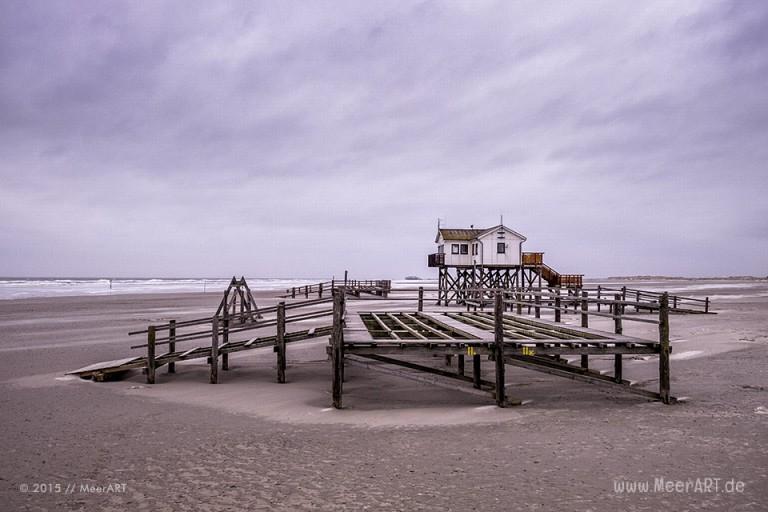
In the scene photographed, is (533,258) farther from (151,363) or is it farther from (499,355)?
(151,363)

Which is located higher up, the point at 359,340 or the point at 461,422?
the point at 359,340

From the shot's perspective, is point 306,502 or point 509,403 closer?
point 306,502

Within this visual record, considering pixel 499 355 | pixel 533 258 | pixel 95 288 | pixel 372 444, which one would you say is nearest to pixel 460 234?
pixel 533 258

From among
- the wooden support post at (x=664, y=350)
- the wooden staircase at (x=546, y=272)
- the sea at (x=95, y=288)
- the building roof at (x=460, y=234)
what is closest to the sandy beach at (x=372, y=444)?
the wooden support post at (x=664, y=350)

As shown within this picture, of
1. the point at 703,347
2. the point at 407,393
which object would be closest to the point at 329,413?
the point at 407,393

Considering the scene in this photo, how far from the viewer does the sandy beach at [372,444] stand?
541 cm

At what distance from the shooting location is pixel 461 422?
8.23m

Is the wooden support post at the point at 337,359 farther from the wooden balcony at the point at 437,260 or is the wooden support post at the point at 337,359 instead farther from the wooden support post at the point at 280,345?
the wooden balcony at the point at 437,260

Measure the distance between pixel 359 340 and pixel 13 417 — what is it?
615 centimetres

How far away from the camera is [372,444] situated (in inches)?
281

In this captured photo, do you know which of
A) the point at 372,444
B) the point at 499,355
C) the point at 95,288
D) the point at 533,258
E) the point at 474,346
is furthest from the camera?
the point at 95,288

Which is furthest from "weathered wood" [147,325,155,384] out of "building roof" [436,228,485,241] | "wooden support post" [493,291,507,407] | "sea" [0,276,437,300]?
"sea" [0,276,437,300]

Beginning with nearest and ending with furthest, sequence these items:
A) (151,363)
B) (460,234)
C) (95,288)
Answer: (151,363), (460,234), (95,288)

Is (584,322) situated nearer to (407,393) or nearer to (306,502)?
(407,393)
